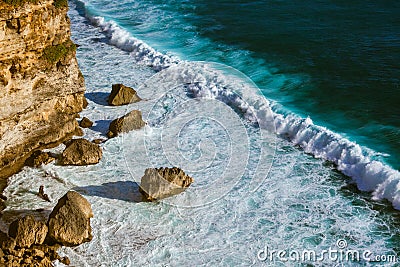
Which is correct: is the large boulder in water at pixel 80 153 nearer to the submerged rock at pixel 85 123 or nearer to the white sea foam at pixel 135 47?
the submerged rock at pixel 85 123

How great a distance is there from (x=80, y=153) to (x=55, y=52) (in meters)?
5.10

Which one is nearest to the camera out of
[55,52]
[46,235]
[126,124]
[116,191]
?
[46,235]

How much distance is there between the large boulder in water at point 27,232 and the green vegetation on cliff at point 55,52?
29.1 feet

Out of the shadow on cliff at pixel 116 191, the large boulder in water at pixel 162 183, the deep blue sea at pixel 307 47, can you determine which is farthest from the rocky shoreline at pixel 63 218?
the deep blue sea at pixel 307 47

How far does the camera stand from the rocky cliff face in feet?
79.6

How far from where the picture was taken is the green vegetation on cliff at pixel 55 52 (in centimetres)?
2661

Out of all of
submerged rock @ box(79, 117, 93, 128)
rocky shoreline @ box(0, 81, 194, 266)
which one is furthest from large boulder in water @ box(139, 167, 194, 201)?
submerged rock @ box(79, 117, 93, 128)

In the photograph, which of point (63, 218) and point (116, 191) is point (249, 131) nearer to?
point (116, 191)

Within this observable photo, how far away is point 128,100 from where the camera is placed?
109 ft

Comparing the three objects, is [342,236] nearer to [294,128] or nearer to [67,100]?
[294,128]

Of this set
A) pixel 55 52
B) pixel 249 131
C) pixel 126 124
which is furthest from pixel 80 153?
pixel 249 131

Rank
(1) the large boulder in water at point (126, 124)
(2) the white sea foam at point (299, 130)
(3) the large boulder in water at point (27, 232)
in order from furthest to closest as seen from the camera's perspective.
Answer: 1. (1) the large boulder in water at point (126, 124)
2. (2) the white sea foam at point (299, 130)
3. (3) the large boulder in water at point (27, 232)

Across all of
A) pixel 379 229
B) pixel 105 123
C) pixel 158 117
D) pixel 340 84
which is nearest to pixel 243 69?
pixel 340 84

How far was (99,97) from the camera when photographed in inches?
1324
